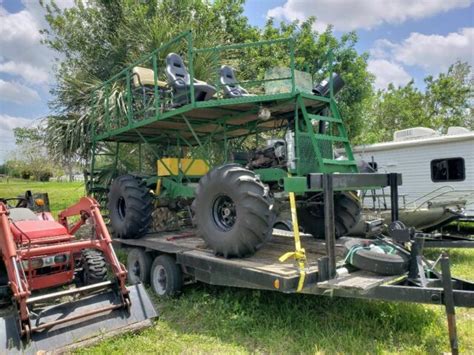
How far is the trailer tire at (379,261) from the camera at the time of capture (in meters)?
3.57

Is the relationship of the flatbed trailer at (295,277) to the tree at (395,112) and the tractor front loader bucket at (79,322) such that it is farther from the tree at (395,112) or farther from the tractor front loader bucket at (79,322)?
the tree at (395,112)

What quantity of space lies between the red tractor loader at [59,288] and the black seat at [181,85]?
2.05 m

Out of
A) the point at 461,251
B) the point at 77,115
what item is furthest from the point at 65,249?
the point at 461,251

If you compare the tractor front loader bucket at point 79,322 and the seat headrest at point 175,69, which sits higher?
the seat headrest at point 175,69

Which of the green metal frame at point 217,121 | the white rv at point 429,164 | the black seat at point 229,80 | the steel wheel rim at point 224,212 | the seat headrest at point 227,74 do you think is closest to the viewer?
the steel wheel rim at point 224,212

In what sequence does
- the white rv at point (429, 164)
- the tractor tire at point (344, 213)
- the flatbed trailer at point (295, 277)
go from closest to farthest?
the flatbed trailer at point (295, 277), the tractor tire at point (344, 213), the white rv at point (429, 164)

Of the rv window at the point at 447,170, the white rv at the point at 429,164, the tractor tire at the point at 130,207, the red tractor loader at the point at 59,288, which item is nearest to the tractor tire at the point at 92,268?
the red tractor loader at the point at 59,288

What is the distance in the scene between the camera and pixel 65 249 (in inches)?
170

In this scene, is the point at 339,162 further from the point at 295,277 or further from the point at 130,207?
the point at 130,207

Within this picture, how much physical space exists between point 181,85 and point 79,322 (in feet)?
11.9

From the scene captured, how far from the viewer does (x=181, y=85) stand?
19.7ft

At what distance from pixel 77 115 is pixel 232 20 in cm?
849

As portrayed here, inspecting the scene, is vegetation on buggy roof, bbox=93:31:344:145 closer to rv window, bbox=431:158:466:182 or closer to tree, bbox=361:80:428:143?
rv window, bbox=431:158:466:182

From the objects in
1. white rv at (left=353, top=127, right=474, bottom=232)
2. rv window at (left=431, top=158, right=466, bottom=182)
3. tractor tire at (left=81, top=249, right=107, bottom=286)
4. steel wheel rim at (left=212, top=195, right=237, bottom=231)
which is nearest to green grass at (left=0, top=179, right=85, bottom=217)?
tractor tire at (left=81, top=249, right=107, bottom=286)
